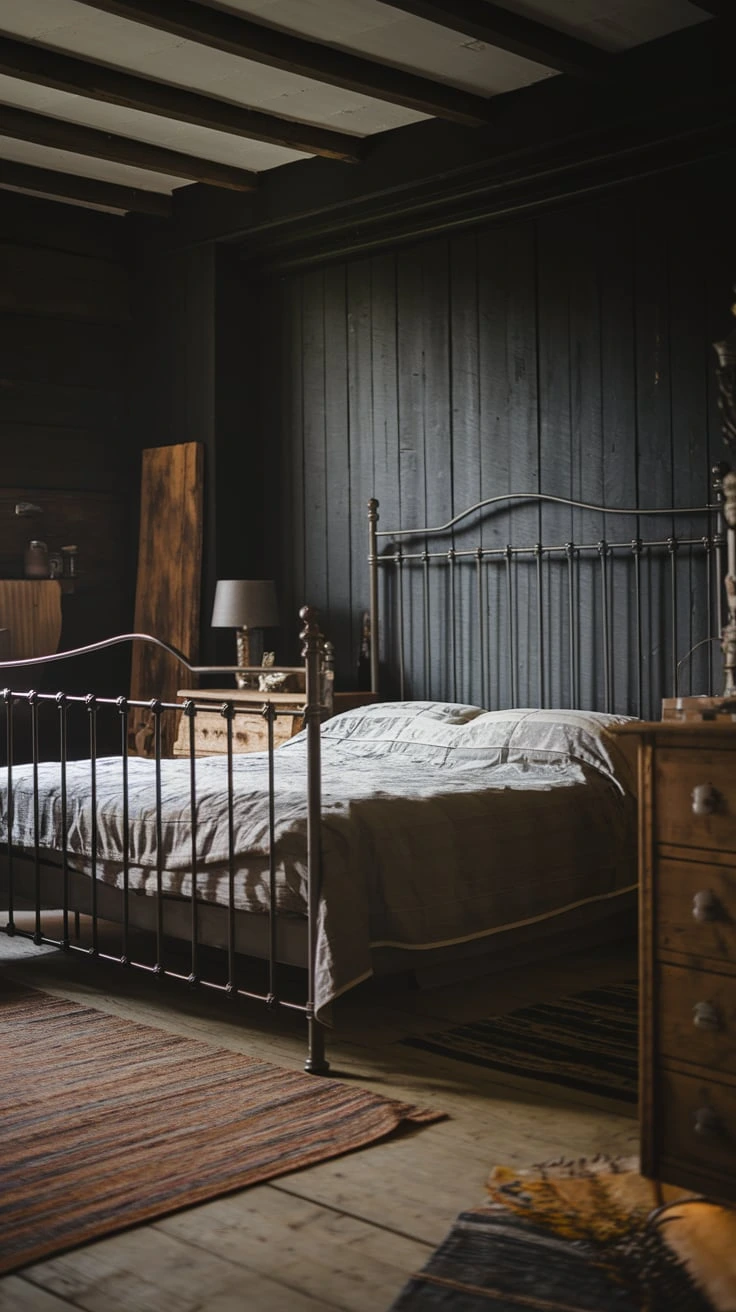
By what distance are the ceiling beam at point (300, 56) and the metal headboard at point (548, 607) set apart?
142 cm

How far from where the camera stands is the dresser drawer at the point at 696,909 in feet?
7.23

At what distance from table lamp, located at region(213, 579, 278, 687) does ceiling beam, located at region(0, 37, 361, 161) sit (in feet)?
5.78

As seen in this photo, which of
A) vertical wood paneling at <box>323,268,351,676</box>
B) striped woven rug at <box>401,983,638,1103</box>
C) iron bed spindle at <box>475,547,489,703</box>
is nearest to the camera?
striped woven rug at <box>401,983,638,1103</box>

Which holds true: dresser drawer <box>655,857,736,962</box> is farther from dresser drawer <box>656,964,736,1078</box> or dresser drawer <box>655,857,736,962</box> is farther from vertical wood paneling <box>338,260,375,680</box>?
vertical wood paneling <box>338,260,375,680</box>

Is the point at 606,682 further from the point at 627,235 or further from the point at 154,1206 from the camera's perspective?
the point at 154,1206

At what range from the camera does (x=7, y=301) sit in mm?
5953

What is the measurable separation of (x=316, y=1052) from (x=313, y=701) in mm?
786

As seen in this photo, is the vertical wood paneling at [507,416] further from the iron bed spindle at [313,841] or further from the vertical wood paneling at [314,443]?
the iron bed spindle at [313,841]

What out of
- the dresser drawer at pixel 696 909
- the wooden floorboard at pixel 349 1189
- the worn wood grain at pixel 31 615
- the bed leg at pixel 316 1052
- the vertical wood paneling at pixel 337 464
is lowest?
the wooden floorboard at pixel 349 1189

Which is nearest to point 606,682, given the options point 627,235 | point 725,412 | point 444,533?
point 444,533

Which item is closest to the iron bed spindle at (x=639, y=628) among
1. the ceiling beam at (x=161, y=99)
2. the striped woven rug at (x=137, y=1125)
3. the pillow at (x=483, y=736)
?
the pillow at (x=483, y=736)

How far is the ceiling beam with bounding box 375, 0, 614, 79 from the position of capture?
3.92 metres

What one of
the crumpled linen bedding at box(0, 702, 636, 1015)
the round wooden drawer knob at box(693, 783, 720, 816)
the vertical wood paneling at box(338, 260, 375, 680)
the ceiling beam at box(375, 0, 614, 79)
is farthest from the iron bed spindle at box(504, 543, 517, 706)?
the round wooden drawer knob at box(693, 783, 720, 816)

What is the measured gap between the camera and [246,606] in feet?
18.5
